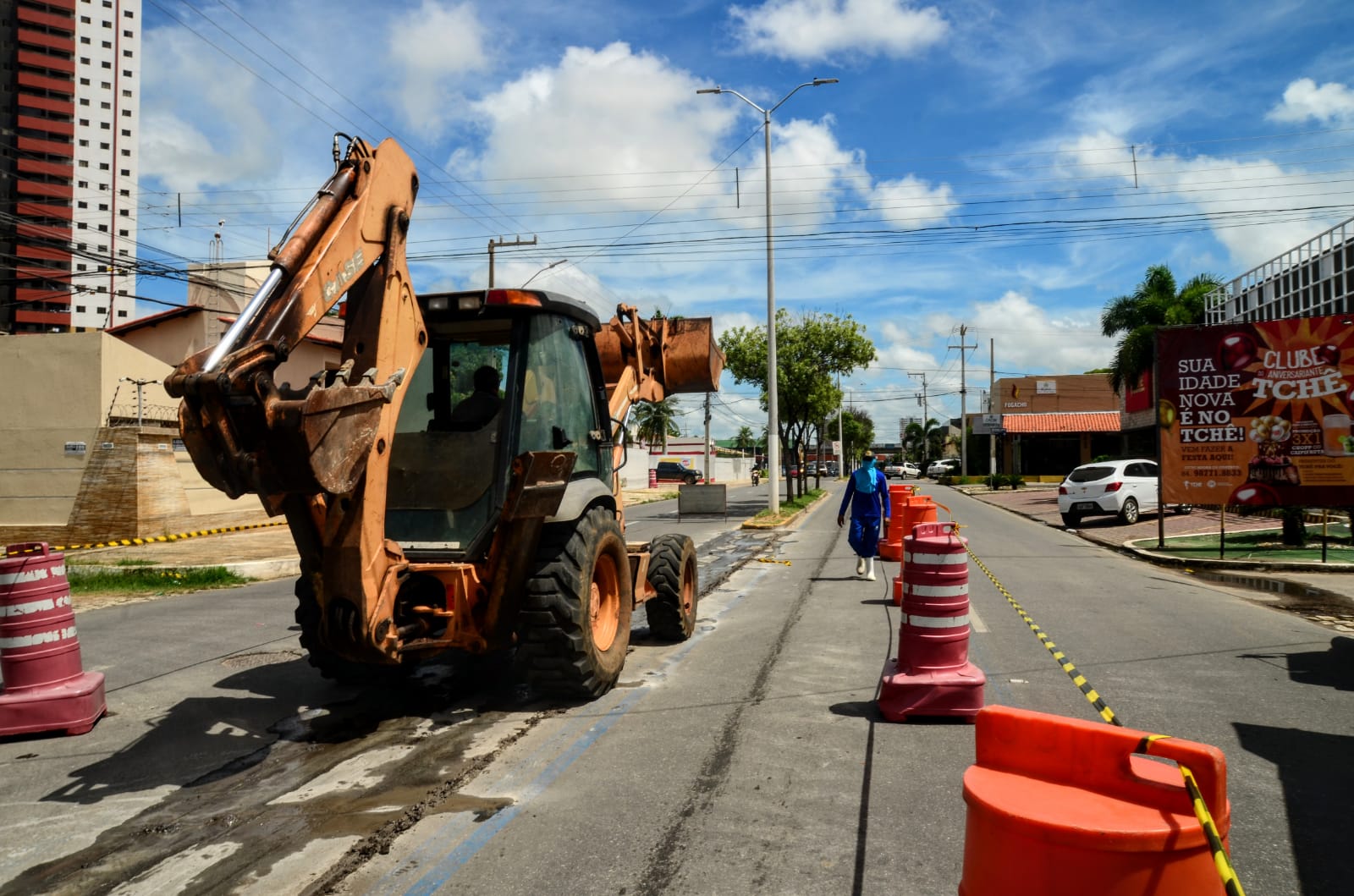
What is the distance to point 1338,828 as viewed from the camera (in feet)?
13.5

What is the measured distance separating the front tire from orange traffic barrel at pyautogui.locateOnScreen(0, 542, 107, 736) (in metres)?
23.6

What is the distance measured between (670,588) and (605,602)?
1.52 meters

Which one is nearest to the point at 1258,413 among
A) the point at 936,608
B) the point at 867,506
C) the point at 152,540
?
the point at 867,506

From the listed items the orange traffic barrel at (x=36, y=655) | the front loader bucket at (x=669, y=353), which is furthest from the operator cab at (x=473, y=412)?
the orange traffic barrel at (x=36, y=655)

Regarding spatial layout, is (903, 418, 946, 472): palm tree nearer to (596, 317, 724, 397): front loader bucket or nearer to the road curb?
the road curb

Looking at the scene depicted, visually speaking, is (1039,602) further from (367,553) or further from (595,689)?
(367,553)

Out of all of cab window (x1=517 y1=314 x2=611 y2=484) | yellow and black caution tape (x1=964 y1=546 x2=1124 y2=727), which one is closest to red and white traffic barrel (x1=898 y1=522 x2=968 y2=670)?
yellow and black caution tape (x1=964 y1=546 x2=1124 y2=727)

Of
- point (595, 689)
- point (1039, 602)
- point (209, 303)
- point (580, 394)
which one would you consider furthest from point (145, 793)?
point (209, 303)

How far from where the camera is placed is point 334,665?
6.66m

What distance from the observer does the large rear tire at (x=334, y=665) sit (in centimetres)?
611

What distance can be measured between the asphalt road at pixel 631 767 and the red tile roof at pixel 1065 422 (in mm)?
53369

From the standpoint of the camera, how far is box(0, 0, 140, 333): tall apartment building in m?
83.2

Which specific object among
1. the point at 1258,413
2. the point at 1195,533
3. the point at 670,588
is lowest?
the point at 1195,533

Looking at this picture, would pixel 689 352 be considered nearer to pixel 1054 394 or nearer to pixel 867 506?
pixel 867 506
